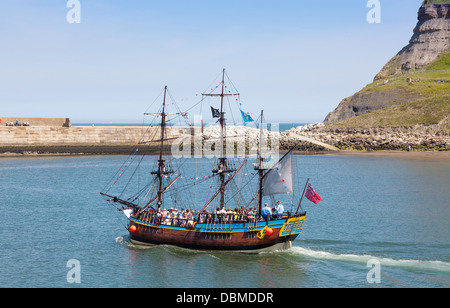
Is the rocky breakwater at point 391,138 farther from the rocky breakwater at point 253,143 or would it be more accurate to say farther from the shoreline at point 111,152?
the rocky breakwater at point 253,143

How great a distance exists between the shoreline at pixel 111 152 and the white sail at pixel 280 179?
66.2 metres

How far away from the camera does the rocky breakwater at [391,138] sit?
113 metres

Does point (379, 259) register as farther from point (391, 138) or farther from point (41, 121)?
point (41, 121)

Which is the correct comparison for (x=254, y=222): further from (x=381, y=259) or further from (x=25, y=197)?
(x=25, y=197)

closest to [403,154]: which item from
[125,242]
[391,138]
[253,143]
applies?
[391,138]

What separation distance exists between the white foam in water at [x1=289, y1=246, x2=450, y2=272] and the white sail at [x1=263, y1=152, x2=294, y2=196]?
461 centimetres

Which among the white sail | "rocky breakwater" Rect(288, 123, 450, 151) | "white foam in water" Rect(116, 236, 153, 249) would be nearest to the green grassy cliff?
"rocky breakwater" Rect(288, 123, 450, 151)

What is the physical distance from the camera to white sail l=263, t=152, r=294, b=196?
4275cm

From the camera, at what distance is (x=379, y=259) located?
38.8 m

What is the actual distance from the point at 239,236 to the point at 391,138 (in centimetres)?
8473

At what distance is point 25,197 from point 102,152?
52072 mm

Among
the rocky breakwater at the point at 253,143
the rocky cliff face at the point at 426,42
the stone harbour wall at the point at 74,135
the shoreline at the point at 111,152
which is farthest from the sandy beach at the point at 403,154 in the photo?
the rocky cliff face at the point at 426,42
